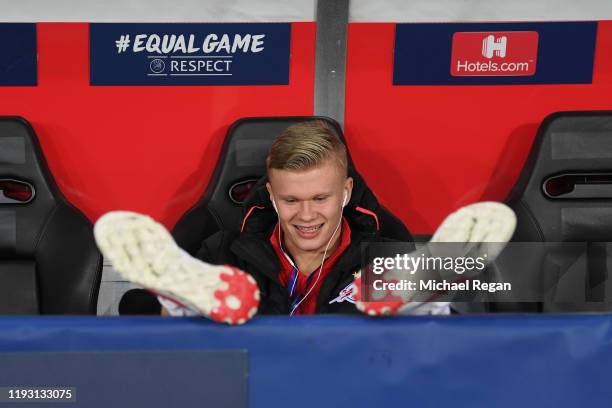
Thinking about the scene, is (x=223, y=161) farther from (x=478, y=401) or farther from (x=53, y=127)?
(x=478, y=401)

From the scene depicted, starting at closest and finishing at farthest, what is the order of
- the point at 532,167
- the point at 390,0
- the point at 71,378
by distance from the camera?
1. the point at 71,378
2. the point at 532,167
3. the point at 390,0

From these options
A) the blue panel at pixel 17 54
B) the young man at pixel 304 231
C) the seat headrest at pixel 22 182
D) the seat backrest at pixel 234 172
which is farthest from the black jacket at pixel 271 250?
the blue panel at pixel 17 54

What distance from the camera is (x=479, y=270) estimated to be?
81 centimetres

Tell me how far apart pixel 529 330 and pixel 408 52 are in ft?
4.60

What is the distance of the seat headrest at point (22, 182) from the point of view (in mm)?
1748

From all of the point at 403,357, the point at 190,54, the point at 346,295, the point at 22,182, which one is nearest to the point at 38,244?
the point at 22,182

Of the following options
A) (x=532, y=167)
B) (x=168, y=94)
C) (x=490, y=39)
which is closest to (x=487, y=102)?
(x=490, y=39)

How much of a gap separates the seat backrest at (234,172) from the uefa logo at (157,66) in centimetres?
40

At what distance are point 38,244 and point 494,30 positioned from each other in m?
1.46

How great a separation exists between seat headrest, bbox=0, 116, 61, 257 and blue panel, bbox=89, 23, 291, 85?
1.14 feet

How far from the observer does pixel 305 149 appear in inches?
50.3

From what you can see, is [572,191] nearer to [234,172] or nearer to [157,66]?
[234,172]

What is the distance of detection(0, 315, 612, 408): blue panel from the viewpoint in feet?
2.36

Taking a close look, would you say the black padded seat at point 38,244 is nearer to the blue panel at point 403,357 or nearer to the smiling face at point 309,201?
the smiling face at point 309,201
